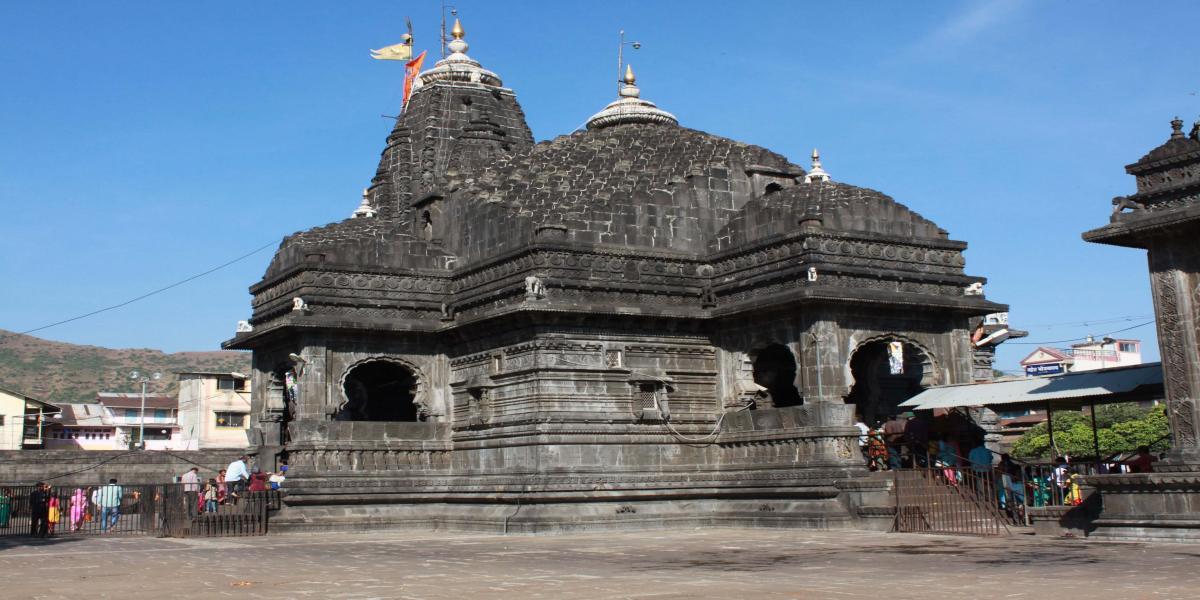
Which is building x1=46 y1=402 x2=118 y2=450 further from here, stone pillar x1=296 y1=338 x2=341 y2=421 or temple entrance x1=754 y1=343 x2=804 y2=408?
temple entrance x1=754 y1=343 x2=804 y2=408

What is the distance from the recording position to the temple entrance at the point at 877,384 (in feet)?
91.1

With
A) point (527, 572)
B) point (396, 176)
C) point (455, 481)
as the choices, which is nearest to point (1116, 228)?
point (527, 572)

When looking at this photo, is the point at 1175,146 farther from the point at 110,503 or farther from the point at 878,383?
the point at 110,503

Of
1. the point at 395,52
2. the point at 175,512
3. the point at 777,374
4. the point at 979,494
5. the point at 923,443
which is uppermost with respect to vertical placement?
the point at 395,52

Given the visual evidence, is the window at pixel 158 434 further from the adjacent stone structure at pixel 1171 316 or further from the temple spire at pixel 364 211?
the adjacent stone structure at pixel 1171 316

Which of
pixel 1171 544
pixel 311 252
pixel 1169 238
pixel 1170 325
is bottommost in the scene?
pixel 1171 544

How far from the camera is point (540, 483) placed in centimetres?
2439

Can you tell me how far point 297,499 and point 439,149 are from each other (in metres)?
11.1

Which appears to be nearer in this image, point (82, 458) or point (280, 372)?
point (280, 372)

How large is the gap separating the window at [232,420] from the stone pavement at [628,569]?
50.2 m

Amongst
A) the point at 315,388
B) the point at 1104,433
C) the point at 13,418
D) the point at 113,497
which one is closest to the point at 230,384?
the point at 13,418

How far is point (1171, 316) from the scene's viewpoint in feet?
56.5

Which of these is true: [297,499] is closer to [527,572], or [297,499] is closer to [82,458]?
[527,572]

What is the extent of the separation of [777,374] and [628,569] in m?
13.3
